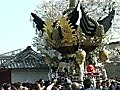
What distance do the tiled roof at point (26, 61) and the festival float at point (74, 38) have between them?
14.8 m

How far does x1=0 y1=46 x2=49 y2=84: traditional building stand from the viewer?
36.1m

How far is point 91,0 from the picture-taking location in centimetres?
4459

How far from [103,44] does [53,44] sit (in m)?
2.26

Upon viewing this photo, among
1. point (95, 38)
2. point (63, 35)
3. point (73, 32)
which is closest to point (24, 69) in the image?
point (95, 38)

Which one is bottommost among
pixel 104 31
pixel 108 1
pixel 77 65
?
pixel 77 65

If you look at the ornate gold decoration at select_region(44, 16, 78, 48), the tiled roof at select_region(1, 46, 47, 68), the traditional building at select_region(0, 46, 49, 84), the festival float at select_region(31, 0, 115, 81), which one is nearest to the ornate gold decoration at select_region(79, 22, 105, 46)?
the festival float at select_region(31, 0, 115, 81)

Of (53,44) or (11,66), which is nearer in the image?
(53,44)

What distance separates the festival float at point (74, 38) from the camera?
19922 mm

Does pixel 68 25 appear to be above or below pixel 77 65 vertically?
above

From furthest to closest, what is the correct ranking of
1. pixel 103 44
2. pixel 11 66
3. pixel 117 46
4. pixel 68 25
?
pixel 117 46, pixel 11 66, pixel 103 44, pixel 68 25

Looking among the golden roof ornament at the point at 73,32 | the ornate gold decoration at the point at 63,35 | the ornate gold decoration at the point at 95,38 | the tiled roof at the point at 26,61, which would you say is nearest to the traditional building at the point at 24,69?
the tiled roof at the point at 26,61

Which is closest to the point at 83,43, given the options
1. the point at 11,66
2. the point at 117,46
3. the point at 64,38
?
the point at 64,38

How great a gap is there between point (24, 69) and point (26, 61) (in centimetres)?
63

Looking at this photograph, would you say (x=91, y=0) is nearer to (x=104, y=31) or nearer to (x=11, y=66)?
(x=11, y=66)
